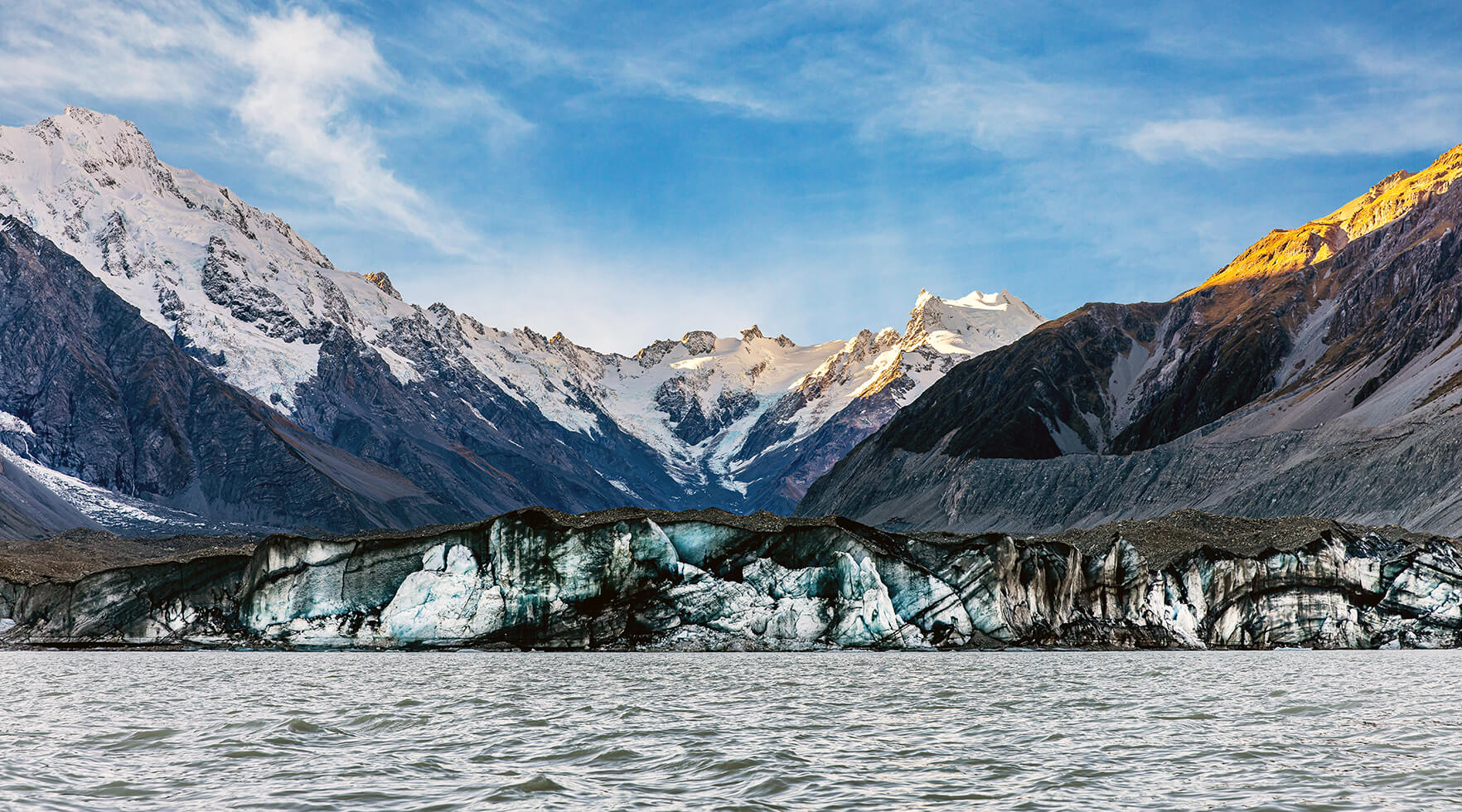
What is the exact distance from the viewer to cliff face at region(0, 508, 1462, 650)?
78.8 metres

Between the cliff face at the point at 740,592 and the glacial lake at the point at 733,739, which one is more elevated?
the cliff face at the point at 740,592

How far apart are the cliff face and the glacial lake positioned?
19.8 metres

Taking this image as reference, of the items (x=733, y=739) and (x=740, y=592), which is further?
(x=740, y=592)

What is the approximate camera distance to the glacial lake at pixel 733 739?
2270cm

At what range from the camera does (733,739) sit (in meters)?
31.2

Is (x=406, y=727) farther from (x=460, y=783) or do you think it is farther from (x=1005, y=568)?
(x=1005, y=568)

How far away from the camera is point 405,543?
80.6 meters

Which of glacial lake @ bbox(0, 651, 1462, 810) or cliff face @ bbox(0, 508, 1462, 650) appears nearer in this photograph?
glacial lake @ bbox(0, 651, 1462, 810)

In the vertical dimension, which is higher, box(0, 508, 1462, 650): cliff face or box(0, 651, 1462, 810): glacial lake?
box(0, 508, 1462, 650): cliff face

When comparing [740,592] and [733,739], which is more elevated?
[740,592]

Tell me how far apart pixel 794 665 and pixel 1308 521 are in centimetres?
5736

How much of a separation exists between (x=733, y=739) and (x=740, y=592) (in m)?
47.6

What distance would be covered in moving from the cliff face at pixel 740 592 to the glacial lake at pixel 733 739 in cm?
1980

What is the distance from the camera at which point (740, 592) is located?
78750mm
